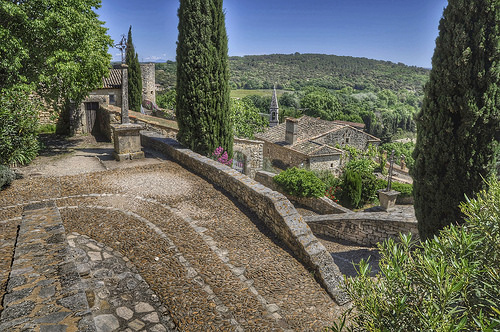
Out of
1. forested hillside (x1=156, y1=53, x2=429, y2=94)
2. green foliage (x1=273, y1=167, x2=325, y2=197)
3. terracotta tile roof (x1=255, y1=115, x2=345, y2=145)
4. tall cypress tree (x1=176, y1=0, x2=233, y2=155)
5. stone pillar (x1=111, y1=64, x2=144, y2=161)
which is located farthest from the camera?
forested hillside (x1=156, y1=53, x2=429, y2=94)

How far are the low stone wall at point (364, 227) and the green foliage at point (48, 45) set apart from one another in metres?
9.18

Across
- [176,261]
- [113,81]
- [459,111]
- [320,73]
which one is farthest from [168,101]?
[320,73]

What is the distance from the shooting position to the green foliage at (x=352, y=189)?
18.5 m

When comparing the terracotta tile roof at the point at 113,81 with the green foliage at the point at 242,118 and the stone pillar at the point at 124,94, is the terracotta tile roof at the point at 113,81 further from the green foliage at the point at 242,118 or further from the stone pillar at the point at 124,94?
the stone pillar at the point at 124,94

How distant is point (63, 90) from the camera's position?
37.4 feet

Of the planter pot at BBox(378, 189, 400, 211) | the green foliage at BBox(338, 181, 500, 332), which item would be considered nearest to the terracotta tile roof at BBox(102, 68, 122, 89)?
the planter pot at BBox(378, 189, 400, 211)

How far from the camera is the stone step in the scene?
2928mm

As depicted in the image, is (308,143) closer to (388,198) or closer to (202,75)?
(388,198)

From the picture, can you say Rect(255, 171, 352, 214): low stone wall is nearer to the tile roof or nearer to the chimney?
the tile roof

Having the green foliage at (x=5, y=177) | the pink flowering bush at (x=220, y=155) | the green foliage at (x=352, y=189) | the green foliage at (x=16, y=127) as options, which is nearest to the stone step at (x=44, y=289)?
the green foliage at (x=5, y=177)

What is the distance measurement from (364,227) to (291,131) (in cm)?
1796

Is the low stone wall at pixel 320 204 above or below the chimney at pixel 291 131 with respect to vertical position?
below

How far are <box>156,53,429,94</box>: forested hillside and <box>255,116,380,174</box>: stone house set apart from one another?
8875 cm

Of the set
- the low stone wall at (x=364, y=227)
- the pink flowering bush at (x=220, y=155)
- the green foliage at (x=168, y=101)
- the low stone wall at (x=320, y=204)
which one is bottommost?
the low stone wall at (x=320, y=204)
